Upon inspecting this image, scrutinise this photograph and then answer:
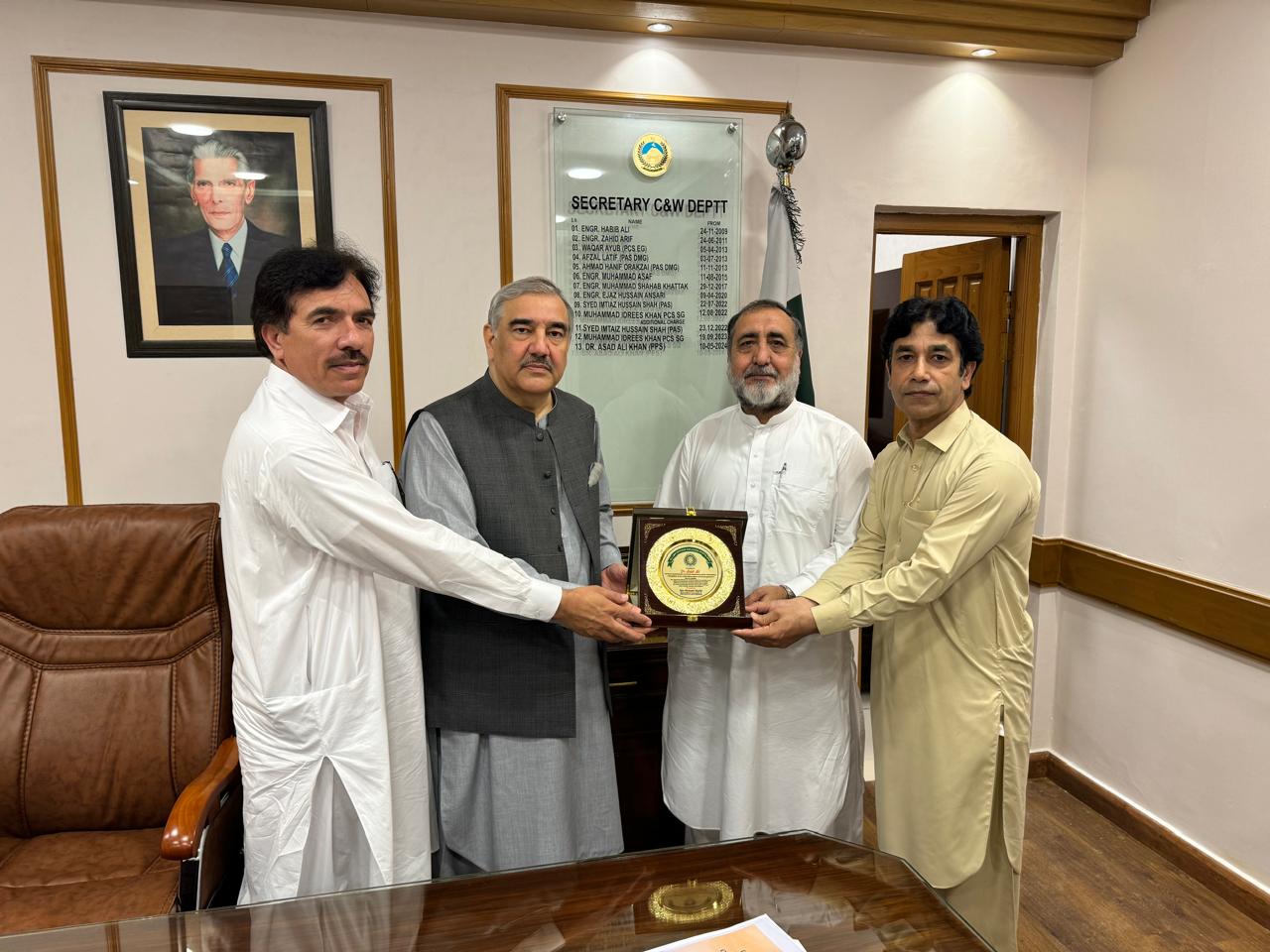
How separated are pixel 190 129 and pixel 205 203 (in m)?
0.21

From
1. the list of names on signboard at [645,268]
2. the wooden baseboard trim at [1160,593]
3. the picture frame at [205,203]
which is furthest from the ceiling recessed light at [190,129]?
the wooden baseboard trim at [1160,593]

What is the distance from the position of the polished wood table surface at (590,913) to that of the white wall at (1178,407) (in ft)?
5.77

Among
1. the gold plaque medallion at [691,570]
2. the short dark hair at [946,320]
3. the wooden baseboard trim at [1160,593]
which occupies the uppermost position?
the short dark hair at [946,320]

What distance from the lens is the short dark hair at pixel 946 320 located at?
196 centimetres

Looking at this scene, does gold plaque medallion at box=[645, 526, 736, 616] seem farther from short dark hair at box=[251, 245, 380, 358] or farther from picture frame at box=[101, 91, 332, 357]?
picture frame at box=[101, 91, 332, 357]

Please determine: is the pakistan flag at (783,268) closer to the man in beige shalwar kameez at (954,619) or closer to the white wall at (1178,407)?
the man in beige shalwar kameez at (954,619)

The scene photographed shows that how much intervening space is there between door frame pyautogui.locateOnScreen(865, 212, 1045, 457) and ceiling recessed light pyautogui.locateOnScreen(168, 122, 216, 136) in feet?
7.21

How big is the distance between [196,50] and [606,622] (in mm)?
2001

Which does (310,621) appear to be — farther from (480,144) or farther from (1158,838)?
(1158,838)

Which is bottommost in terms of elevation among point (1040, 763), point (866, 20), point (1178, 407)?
point (1040, 763)

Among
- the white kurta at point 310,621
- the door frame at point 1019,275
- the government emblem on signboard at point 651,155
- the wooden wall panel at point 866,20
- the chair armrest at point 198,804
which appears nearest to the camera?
the chair armrest at point 198,804

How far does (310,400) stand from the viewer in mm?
1697

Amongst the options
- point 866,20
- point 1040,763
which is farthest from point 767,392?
point 1040,763

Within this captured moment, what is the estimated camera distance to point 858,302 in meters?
2.96
